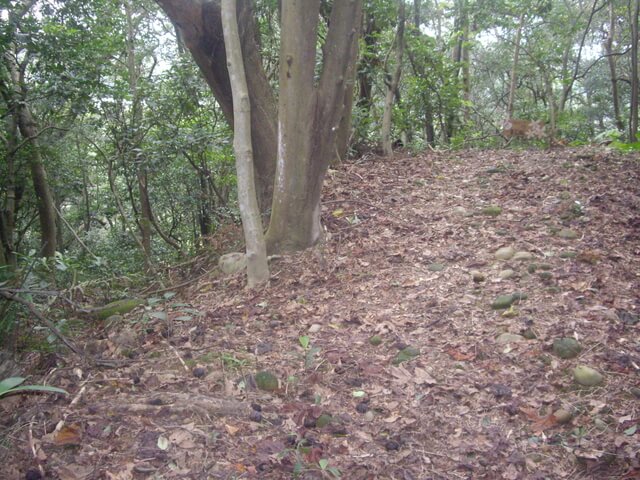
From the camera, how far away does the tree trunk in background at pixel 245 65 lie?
16.9 feet

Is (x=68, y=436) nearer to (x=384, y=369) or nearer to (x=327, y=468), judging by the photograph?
(x=327, y=468)

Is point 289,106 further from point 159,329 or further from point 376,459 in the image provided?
point 376,459

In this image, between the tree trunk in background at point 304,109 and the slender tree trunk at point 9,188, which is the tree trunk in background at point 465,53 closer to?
the tree trunk in background at point 304,109

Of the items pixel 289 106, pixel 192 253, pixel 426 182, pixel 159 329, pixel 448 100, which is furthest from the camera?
pixel 448 100

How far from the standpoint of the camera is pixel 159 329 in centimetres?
403

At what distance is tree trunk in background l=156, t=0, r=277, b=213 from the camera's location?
5.16 meters

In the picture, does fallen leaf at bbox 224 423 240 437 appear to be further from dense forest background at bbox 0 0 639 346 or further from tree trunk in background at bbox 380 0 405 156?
tree trunk in background at bbox 380 0 405 156

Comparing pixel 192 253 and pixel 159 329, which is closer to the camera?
pixel 159 329

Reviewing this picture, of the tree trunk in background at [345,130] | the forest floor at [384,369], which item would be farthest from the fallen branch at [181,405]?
the tree trunk in background at [345,130]

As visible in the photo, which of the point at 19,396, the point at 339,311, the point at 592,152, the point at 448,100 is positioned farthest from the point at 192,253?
the point at 448,100

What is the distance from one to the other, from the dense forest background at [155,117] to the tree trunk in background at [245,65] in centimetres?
26

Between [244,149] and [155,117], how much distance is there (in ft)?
13.5

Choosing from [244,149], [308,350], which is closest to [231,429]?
[308,350]

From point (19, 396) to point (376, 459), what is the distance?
205cm
